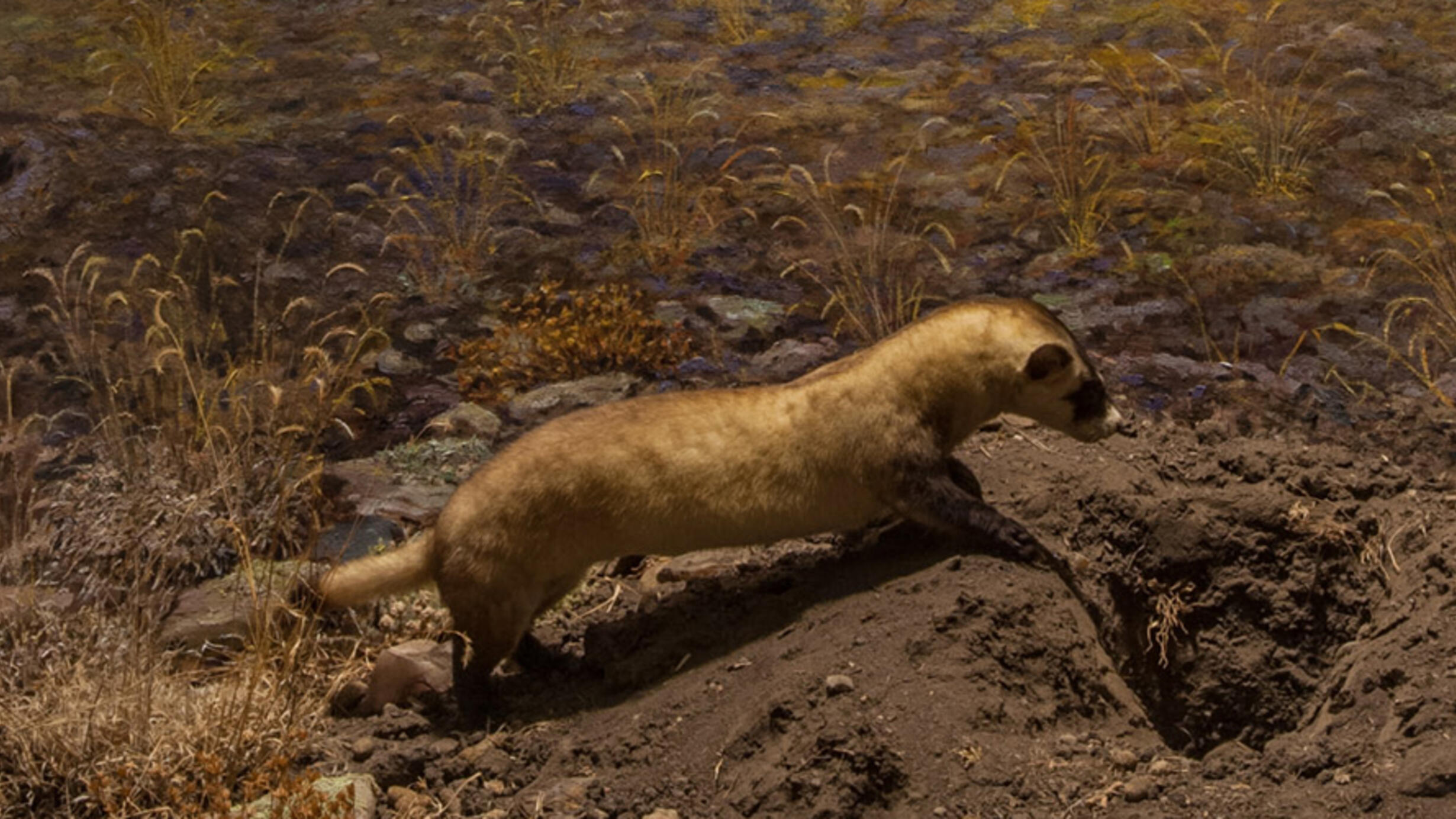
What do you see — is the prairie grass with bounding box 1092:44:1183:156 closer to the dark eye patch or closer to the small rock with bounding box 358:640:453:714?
the dark eye patch

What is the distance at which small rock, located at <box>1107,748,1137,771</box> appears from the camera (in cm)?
433

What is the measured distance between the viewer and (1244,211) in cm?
715

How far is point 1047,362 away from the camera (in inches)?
200

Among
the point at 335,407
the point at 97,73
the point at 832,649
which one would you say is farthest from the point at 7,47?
the point at 832,649

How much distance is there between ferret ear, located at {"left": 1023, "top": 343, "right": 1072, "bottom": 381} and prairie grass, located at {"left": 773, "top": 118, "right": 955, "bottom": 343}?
1.59 metres

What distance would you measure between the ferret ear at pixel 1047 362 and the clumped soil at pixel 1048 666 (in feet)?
1.69

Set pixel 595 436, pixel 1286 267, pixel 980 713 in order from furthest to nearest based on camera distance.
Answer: pixel 1286 267
pixel 595 436
pixel 980 713

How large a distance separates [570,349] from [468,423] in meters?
0.53

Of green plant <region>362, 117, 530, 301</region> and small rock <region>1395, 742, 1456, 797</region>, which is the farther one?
green plant <region>362, 117, 530, 301</region>

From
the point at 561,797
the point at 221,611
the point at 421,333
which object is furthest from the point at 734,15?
the point at 561,797

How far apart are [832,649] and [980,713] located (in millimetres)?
490

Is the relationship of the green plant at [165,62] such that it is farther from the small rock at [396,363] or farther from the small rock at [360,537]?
the small rock at [360,537]

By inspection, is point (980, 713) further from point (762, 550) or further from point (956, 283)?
point (956, 283)

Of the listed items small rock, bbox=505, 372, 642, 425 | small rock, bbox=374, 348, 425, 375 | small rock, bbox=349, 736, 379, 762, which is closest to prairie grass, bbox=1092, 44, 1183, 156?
small rock, bbox=505, 372, 642, 425
